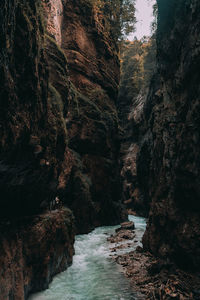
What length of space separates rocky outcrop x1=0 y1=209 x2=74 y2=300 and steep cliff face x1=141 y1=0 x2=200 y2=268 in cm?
450

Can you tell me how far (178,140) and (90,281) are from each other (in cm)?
670

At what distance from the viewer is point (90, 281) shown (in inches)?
332

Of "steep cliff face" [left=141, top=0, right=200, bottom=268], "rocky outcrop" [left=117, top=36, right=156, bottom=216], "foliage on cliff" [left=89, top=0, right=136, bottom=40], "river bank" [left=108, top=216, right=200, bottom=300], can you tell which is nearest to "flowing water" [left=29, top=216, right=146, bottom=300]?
"river bank" [left=108, top=216, right=200, bottom=300]

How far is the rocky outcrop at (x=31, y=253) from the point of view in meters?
5.52

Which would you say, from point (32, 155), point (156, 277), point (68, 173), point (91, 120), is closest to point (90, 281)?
point (156, 277)

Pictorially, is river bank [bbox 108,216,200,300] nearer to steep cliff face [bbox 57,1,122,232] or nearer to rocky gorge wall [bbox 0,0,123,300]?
rocky gorge wall [bbox 0,0,123,300]

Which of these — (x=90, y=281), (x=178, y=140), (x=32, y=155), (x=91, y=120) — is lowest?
(x=90, y=281)

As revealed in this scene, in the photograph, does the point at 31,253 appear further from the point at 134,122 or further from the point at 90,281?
the point at 134,122

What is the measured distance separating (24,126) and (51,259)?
4838 millimetres

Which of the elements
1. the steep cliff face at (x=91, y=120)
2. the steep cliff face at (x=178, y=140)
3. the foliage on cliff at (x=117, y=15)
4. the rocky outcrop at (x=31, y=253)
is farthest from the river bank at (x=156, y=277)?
the foliage on cliff at (x=117, y=15)

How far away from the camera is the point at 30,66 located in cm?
576

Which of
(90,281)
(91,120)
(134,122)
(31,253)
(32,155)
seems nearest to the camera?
(32,155)

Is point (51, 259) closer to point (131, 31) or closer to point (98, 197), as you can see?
point (98, 197)

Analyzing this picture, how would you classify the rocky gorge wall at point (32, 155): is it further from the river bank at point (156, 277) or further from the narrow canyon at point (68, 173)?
the river bank at point (156, 277)
